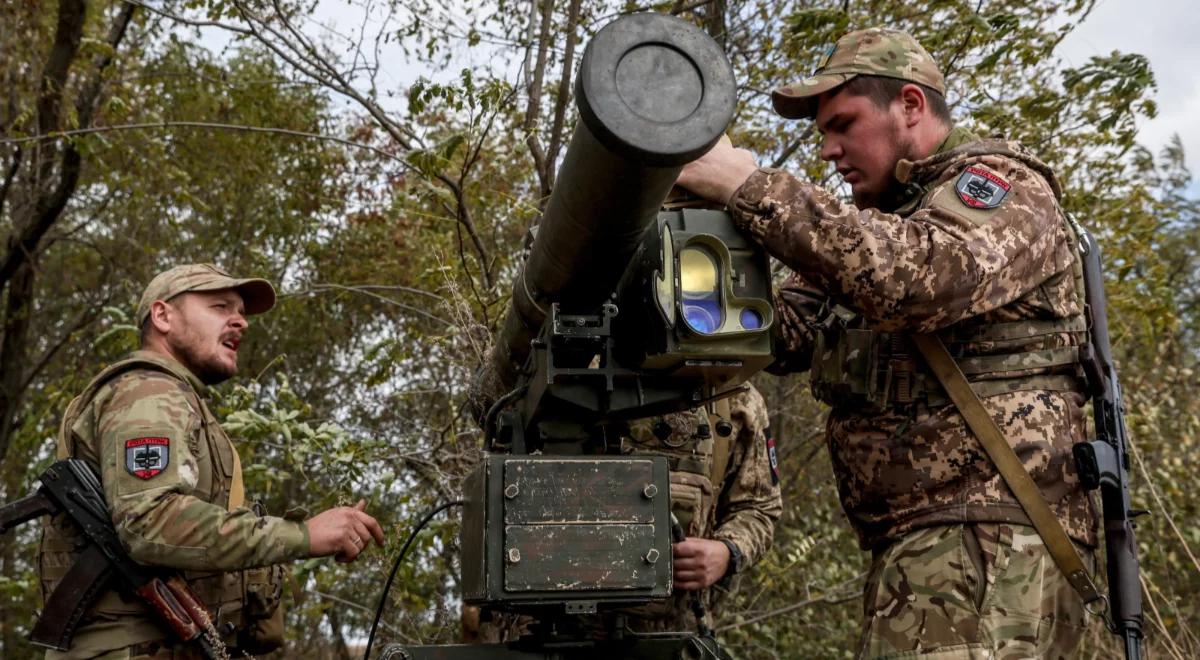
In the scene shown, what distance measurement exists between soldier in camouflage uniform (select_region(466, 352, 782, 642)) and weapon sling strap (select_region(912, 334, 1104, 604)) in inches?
30.1

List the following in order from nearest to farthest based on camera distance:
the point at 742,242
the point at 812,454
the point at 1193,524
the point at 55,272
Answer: the point at 742,242 → the point at 1193,524 → the point at 812,454 → the point at 55,272

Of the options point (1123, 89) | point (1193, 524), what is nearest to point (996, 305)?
point (1123, 89)

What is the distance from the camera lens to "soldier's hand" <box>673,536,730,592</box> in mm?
3398

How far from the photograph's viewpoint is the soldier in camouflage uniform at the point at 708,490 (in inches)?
137

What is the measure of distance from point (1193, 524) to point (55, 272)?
12.0 metres

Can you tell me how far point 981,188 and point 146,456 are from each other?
8.51 feet

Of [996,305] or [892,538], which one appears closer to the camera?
[996,305]

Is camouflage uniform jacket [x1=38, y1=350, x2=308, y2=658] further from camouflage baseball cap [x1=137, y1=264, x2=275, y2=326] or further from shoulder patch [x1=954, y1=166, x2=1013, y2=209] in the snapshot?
shoulder patch [x1=954, y1=166, x2=1013, y2=209]

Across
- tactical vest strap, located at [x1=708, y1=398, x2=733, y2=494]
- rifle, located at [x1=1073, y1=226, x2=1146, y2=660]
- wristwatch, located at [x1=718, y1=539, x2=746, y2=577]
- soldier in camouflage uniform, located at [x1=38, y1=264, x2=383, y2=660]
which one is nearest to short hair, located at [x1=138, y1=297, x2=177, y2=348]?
soldier in camouflage uniform, located at [x1=38, y1=264, x2=383, y2=660]

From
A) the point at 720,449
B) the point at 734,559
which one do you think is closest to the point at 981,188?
the point at 734,559

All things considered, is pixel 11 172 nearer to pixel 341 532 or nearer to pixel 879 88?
pixel 341 532

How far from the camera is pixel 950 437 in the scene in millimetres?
2613

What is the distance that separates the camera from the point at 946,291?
2438 millimetres

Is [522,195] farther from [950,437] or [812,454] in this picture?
[950,437]
